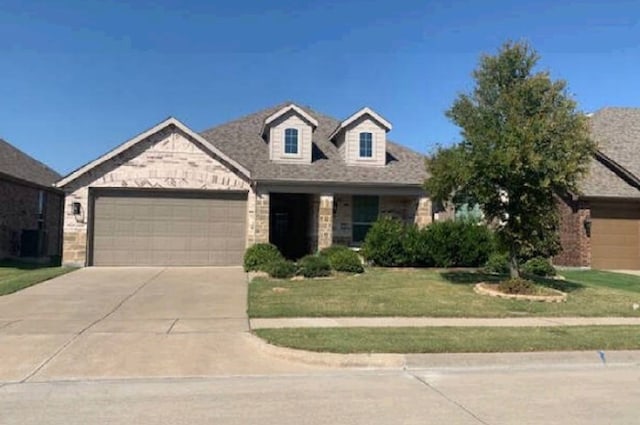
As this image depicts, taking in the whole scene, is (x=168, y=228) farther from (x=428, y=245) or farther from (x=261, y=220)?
(x=428, y=245)

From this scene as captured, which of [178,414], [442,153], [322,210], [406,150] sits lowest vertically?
[178,414]

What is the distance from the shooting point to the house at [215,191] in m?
20.2

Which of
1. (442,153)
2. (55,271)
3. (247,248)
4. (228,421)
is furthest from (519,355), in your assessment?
(55,271)

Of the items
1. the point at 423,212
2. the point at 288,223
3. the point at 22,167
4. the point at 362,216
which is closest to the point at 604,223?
the point at 423,212

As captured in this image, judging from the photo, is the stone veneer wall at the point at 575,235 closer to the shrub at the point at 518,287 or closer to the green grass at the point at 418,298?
the green grass at the point at 418,298

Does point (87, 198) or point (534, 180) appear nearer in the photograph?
point (534, 180)

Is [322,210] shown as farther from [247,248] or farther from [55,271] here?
[55,271]

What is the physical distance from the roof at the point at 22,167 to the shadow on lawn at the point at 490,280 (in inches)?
690

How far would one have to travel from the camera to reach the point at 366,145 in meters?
23.1

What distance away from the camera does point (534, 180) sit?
536 inches

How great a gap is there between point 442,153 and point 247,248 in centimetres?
879

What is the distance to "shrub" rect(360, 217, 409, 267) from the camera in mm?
19688

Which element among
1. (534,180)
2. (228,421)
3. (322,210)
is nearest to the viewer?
(228,421)

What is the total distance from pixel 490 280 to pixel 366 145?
27.9 feet
